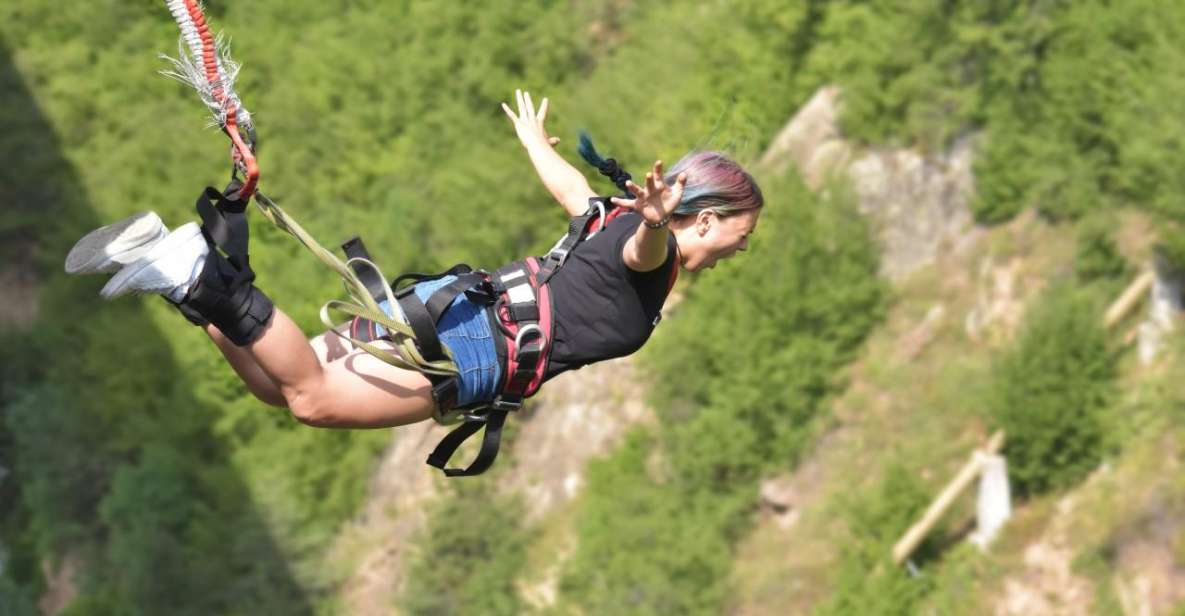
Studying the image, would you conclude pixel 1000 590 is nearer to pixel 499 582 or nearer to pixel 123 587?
pixel 499 582

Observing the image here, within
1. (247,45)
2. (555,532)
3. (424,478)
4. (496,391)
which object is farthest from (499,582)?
(496,391)

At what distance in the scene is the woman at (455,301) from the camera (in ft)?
18.2

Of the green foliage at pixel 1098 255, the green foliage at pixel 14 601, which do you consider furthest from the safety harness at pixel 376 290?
the green foliage at pixel 14 601

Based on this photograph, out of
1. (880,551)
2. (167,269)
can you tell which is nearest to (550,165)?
(167,269)

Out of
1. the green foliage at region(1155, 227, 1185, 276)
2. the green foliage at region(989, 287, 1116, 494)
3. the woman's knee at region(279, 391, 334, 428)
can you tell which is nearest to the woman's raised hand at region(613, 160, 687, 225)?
the woman's knee at region(279, 391, 334, 428)

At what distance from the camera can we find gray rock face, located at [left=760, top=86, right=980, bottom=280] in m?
27.2

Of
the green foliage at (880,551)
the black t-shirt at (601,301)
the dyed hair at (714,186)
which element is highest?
the dyed hair at (714,186)

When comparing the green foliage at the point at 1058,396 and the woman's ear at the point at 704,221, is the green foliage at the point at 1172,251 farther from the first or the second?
the woman's ear at the point at 704,221

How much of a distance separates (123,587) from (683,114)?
12733 millimetres

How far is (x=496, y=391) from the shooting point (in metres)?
6.28

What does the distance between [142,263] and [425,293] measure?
104 cm

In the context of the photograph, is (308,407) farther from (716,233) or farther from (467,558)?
(467,558)

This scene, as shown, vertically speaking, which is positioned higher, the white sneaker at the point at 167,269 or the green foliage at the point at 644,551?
the white sneaker at the point at 167,269

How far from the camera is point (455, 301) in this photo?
620cm
